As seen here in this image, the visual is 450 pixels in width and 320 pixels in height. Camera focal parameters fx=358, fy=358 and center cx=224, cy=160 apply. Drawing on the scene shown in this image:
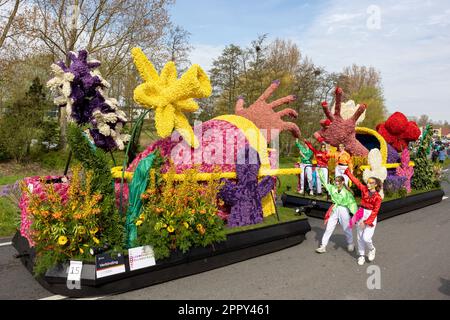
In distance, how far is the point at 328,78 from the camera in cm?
2430

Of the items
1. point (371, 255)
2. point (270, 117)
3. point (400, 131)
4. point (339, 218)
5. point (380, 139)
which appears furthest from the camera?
point (400, 131)

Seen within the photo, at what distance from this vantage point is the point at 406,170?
957 centimetres

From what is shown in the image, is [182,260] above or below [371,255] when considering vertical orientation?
above

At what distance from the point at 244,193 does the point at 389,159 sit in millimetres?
5856

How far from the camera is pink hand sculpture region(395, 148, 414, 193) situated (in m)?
9.42

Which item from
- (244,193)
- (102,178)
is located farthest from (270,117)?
(102,178)

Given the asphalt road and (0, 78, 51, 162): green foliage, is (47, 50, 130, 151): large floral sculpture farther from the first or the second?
(0, 78, 51, 162): green foliage

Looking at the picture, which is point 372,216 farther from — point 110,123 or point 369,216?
point 110,123

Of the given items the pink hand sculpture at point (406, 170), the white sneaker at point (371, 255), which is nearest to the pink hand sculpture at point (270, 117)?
the white sneaker at point (371, 255)

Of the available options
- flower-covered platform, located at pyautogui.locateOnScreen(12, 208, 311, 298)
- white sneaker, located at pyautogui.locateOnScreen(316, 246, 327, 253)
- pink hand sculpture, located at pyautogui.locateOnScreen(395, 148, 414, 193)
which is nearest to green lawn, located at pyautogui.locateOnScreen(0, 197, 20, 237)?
flower-covered platform, located at pyautogui.locateOnScreen(12, 208, 311, 298)

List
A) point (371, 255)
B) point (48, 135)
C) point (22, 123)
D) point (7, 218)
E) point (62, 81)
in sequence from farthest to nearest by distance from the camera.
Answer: point (48, 135) → point (22, 123) → point (7, 218) → point (371, 255) → point (62, 81)

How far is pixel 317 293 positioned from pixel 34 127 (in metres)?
15.4
